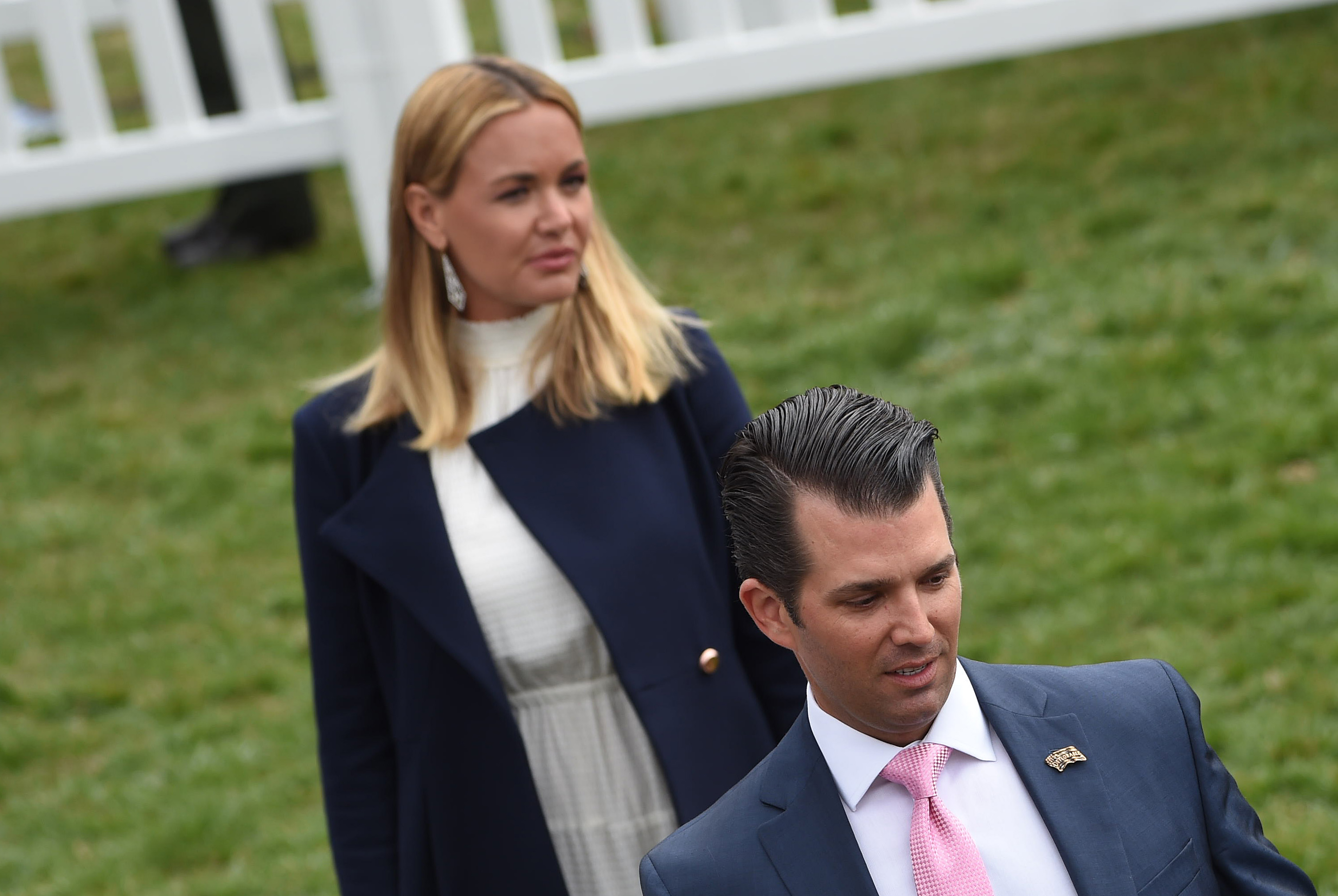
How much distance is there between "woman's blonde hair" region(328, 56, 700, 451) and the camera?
2.44 m

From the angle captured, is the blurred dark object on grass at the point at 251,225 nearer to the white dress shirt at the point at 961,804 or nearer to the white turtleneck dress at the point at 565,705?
the white turtleneck dress at the point at 565,705

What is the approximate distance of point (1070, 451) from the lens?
484 cm

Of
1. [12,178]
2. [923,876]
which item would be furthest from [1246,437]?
[12,178]

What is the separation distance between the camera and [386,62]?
18.3ft

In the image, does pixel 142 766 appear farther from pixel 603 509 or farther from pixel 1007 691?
pixel 1007 691

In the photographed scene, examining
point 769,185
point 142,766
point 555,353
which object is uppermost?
point 555,353

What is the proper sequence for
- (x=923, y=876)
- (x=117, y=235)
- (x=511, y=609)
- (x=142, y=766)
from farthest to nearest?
1. (x=117, y=235)
2. (x=142, y=766)
3. (x=511, y=609)
4. (x=923, y=876)

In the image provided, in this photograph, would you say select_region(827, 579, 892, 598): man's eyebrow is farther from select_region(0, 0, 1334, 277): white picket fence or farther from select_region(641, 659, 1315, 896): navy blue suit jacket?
select_region(0, 0, 1334, 277): white picket fence

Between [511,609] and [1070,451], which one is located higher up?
[511,609]

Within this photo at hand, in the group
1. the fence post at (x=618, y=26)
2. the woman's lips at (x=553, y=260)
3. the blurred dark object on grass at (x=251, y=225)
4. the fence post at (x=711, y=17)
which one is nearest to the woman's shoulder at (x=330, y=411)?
the woman's lips at (x=553, y=260)

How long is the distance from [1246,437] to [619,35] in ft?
8.87

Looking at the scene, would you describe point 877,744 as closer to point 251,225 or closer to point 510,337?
point 510,337

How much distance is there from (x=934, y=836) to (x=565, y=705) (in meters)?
0.93

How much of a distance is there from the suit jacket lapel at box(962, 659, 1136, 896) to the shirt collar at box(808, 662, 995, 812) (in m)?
0.03
